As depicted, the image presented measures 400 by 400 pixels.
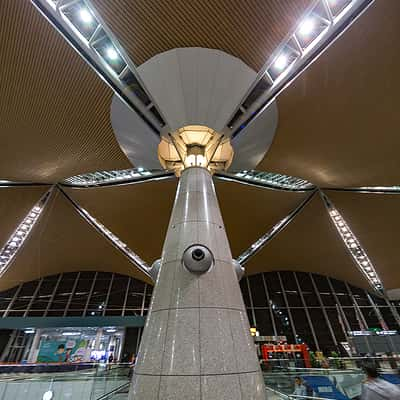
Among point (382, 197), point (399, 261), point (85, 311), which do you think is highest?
point (382, 197)

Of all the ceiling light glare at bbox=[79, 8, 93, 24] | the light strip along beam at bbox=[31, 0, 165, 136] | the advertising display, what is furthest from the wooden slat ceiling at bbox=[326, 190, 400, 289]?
the advertising display

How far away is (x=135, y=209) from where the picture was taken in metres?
16.7

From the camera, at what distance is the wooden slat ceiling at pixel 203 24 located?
6.32 meters

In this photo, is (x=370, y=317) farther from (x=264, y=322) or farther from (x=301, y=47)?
(x=301, y=47)

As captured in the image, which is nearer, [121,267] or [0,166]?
[0,166]

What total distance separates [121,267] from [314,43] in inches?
875

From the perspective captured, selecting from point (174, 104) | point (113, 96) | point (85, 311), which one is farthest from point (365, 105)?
point (85, 311)

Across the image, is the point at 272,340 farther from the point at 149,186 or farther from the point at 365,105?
the point at 365,105

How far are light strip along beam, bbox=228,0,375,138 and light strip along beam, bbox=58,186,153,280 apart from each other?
1244cm

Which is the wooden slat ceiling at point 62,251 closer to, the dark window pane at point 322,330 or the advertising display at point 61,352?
the advertising display at point 61,352

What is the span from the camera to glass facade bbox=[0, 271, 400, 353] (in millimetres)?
20312

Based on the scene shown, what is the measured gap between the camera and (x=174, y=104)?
6719mm

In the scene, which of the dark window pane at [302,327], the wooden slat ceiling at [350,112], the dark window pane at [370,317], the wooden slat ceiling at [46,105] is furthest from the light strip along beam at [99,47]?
the dark window pane at [370,317]

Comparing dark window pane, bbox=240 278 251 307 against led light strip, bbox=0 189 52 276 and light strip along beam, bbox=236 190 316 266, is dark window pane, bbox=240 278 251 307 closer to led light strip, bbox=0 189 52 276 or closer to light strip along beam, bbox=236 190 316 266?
light strip along beam, bbox=236 190 316 266
